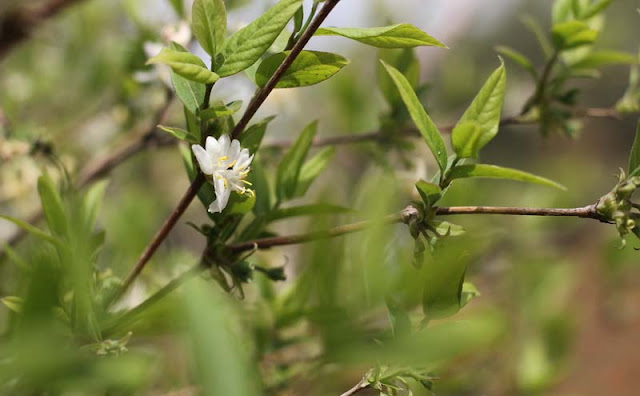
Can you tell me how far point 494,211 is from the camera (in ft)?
1.08

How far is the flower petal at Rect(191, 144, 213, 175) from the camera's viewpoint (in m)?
0.32

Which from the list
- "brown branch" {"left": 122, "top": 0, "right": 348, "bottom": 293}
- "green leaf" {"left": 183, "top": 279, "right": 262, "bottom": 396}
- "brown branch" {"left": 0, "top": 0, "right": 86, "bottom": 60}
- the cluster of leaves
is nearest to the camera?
"green leaf" {"left": 183, "top": 279, "right": 262, "bottom": 396}

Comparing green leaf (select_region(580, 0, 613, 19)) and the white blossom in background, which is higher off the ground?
green leaf (select_region(580, 0, 613, 19))

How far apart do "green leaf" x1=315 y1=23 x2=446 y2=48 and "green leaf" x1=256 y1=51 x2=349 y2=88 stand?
0.04ft

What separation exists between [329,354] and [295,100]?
70 cm

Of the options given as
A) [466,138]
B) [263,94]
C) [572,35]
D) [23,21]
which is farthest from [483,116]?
[23,21]

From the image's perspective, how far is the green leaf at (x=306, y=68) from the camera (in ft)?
1.06

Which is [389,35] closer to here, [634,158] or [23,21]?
[634,158]

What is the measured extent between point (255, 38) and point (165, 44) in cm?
37

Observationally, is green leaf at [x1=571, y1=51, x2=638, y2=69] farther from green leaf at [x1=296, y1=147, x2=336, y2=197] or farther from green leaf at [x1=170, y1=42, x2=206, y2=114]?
green leaf at [x1=170, y1=42, x2=206, y2=114]

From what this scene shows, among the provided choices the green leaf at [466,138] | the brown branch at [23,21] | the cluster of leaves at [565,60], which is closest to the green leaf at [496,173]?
the green leaf at [466,138]

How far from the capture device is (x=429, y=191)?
33cm

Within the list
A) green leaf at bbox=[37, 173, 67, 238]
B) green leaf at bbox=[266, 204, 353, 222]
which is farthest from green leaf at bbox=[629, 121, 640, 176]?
green leaf at bbox=[37, 173, 67, 238]

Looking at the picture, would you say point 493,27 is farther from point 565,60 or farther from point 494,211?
point 494,211
